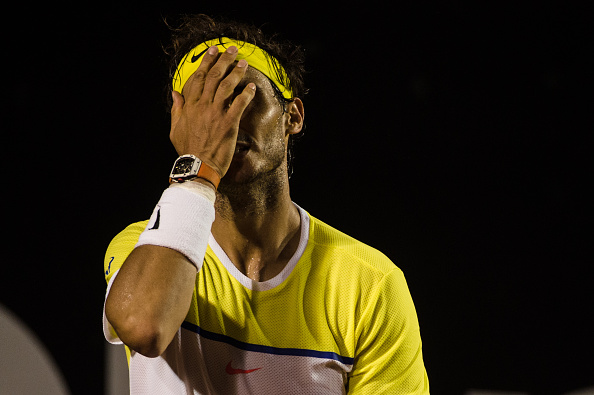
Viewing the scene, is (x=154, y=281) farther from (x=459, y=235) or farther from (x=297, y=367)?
(x=459, y=235)

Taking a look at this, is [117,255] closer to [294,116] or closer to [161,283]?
[161,283]

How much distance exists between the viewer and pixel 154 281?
34.7 inches

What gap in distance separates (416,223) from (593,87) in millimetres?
715

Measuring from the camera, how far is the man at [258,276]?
1062mm

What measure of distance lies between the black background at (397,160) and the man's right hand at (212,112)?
0.87m

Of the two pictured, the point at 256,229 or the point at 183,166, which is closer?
the point at 183,166

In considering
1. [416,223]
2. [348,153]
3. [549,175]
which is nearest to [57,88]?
[348,153]

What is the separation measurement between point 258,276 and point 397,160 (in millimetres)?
851

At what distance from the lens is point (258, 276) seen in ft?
4.03

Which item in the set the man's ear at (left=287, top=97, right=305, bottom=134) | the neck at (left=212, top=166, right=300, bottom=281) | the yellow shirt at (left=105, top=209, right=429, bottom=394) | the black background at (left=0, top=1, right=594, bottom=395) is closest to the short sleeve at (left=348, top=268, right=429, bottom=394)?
the yellow shirt at (left=105, top=209, right=429, bottom=394)

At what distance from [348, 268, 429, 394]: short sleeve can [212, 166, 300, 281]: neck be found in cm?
23

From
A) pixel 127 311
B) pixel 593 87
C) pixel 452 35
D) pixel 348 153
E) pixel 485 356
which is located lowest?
pixel 485 356

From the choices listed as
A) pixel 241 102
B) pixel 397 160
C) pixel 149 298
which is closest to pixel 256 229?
pixel 241 102

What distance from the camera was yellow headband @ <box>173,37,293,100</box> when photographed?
1245mm
